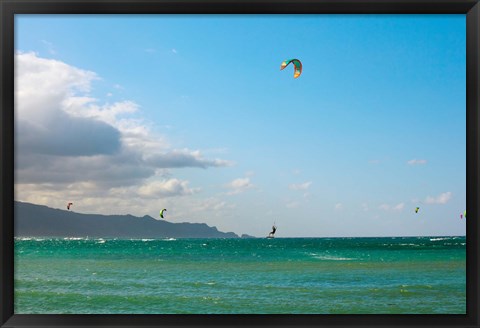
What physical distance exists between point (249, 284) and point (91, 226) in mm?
19586

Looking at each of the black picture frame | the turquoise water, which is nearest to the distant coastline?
the turquoise water

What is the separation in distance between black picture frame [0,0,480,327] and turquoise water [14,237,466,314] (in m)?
0.21

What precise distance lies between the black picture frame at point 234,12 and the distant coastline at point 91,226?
22888mm

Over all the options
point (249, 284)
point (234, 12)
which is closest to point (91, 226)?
point (249, 284)

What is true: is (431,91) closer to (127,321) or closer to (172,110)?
(172,110)

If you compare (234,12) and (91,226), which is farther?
(91,226)

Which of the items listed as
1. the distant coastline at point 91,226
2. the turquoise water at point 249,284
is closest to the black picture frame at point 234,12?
the turquoise water at point 249,284

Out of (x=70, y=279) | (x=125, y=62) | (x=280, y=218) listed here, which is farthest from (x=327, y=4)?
(x=280, y=218)

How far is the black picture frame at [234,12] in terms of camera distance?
1883 millimetres

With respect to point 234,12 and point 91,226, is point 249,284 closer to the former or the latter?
point 234,12

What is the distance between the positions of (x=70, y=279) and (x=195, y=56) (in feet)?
20.8

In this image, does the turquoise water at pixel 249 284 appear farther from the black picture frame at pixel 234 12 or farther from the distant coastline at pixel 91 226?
the distant coastline at pixel 91 226

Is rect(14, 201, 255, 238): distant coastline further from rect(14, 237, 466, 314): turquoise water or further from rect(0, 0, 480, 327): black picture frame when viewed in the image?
rect(0, 0, 480, 327): black picture frame

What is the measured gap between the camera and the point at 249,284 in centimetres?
952
